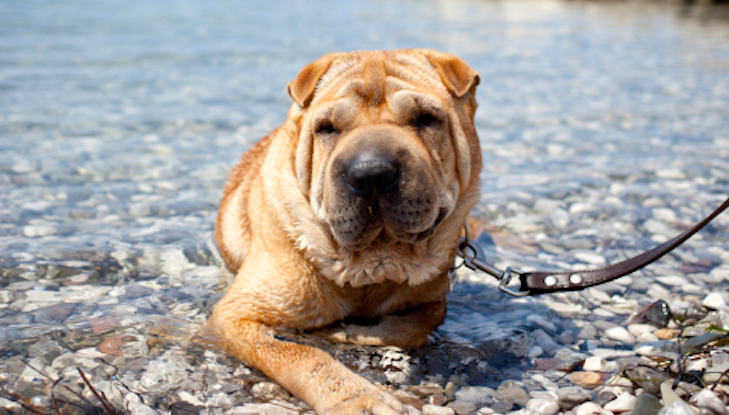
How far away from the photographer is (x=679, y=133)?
9.07 m

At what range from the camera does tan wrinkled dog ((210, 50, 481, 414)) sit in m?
3.19

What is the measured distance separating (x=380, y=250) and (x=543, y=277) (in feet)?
3.18

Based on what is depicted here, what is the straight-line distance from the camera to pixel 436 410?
3229mm

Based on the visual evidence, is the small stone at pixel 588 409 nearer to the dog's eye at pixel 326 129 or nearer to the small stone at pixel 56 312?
the dog's eye at pixel 326 129

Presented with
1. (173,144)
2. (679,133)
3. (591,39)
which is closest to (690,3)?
(591,39)

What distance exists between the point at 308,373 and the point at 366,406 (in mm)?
393

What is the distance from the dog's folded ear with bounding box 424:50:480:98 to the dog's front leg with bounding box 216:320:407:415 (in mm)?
1715

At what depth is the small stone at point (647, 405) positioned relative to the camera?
2955 millimetres

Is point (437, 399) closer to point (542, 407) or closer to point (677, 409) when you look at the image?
point (542, 407)

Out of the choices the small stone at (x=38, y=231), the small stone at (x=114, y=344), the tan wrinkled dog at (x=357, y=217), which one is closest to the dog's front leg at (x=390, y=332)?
the tan wrinkled dog at (x=357, y=217)

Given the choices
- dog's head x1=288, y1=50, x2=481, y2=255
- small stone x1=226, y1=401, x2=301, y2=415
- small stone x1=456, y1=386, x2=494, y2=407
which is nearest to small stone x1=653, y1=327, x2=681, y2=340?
small stone x1=456, y1=386, x2=494, y2=407

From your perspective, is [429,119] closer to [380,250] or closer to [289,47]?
[380,250]

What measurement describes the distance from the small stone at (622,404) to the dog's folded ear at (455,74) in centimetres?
185

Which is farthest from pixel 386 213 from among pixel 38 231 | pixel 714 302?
pixel 38 231
